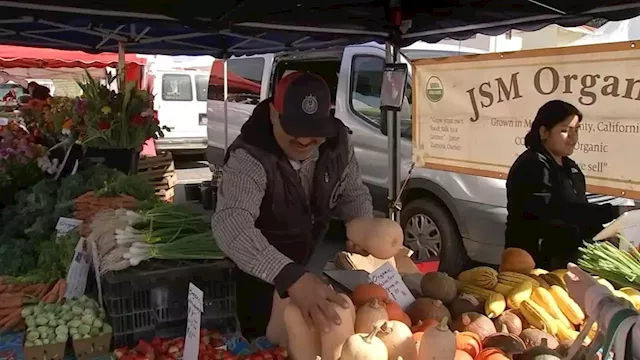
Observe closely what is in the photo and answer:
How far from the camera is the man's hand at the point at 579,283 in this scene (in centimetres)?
139

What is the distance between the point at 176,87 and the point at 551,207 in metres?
11.0

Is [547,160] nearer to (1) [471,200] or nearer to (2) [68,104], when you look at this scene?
(1) [471,200]

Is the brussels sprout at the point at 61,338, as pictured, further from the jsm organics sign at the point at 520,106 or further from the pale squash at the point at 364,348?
the jsm organics sign at the point at 520,106

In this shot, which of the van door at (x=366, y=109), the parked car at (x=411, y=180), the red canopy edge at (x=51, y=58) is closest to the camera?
the parked car at (x=411, y=180)

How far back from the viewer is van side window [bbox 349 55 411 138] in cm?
632

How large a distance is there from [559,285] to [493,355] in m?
0.78

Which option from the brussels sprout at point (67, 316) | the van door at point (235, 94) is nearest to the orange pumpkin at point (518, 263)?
the brussels sprout at point (67, 316)

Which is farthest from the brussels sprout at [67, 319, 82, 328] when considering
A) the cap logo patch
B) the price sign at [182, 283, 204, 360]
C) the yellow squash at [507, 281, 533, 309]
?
the yellow squash at [507, 281, 533, 309]

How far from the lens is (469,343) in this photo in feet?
6.10

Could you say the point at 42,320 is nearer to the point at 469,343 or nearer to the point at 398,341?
the point at 398,341

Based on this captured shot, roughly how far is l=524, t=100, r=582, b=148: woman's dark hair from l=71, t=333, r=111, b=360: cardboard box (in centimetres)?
279

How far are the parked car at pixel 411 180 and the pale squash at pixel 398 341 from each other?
2965 mm

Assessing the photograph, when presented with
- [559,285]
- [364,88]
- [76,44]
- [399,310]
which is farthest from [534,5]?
[76,44]

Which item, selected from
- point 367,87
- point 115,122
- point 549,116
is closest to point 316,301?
point 549,116
